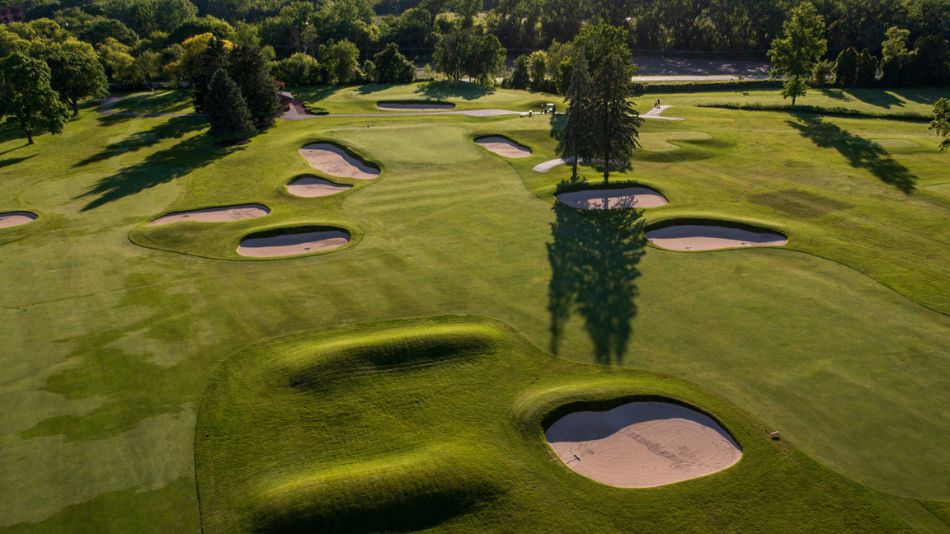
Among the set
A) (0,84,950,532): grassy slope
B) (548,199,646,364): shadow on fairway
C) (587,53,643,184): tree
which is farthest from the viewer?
(587,53,643,184): tree

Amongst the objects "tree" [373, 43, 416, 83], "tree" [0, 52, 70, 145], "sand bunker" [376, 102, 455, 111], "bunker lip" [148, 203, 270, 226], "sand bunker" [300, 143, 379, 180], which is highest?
"tree" [373, 43, 416, 83]

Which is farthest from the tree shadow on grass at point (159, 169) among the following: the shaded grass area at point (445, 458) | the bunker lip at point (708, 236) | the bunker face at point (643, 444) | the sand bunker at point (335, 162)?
the bunker face at point (643, 444)

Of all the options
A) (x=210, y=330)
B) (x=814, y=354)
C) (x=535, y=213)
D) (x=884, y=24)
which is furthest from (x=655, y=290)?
(x=884, y=24)

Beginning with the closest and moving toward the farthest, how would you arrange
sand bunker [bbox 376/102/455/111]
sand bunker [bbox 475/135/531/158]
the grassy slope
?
the grassy slope < sand bunker [bbox 475/135/531/158] < sand bunker [bbox 376/102/455/111]

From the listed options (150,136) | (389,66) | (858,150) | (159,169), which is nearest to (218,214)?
(159,169)

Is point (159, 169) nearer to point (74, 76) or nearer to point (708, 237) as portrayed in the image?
point (74, 76)

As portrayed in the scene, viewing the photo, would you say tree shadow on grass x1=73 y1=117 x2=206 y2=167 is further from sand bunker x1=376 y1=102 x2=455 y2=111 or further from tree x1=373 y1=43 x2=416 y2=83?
tree x1=373 y1=43 x2=416 y2=83

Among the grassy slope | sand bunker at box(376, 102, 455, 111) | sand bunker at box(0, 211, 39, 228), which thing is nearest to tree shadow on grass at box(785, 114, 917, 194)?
the grassy slope
